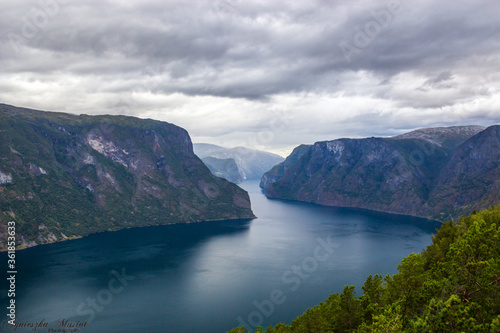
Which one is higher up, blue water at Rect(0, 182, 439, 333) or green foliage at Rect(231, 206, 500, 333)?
green foliage at Rect(231, 206, 500, 333)

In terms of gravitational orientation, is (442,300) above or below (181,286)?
above

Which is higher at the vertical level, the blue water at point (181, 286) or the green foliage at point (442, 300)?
the green foliage at point (442, 300)

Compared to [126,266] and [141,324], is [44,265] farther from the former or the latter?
[141,324]

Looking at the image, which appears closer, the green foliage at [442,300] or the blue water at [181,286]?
the green foliage at [442,300]

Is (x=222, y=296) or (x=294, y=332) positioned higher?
(x=294, y=332)

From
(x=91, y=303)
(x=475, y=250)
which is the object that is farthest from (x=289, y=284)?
(x=475, y=250)

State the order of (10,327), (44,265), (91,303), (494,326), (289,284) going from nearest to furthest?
(494,326) < (10,327) < (91,303) < (289,284) < (44,265)

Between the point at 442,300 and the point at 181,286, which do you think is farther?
the point at 181,286

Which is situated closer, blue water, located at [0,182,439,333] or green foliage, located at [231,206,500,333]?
green foliage, located at [231,206,500,333]
